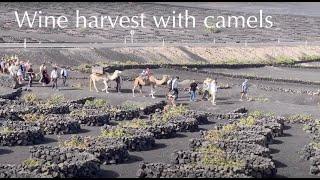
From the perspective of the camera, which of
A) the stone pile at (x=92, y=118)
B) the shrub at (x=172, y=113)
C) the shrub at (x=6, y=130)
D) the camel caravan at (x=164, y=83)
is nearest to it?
the shrub at (x=6, y=130)

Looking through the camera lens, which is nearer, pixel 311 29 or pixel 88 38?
pixel 88 38

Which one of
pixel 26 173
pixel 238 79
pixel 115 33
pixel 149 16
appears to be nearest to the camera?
pixel 26 173

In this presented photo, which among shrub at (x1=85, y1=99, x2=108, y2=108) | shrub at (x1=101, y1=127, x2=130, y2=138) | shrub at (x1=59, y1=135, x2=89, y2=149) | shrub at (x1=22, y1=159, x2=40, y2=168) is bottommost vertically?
shrub at (x1=22, y1=159, x2=40, y2=168)

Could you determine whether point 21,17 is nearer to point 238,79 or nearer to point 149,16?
point 149,16

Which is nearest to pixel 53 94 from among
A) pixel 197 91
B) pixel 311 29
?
pixel 197 91

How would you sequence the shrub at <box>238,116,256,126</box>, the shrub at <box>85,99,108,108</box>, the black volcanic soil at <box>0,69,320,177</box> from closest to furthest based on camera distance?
the black volcanic soil at <box>0,69,320,177</box>
the shrub at <box>238,116,256,126</box>
the shrub at <box>85,99,108,108</box>

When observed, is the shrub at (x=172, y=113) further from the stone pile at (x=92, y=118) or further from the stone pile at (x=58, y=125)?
the stone pile at (x=58, y=125)

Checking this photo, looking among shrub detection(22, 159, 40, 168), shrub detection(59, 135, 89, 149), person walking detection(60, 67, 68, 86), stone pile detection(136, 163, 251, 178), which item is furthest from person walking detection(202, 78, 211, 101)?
shrub detection(22, 159, 40, 168)

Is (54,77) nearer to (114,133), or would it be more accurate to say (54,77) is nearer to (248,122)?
(248,122)

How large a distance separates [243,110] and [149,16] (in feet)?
194

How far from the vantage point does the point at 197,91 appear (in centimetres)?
3831

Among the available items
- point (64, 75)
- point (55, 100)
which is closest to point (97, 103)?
point (55, 100)

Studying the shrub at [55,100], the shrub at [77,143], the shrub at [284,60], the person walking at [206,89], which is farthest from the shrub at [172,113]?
the shrub at [284,60]

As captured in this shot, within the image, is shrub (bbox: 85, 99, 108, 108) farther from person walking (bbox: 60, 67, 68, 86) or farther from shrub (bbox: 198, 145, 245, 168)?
shrub (bbox: 198, 145, 245, 168)
